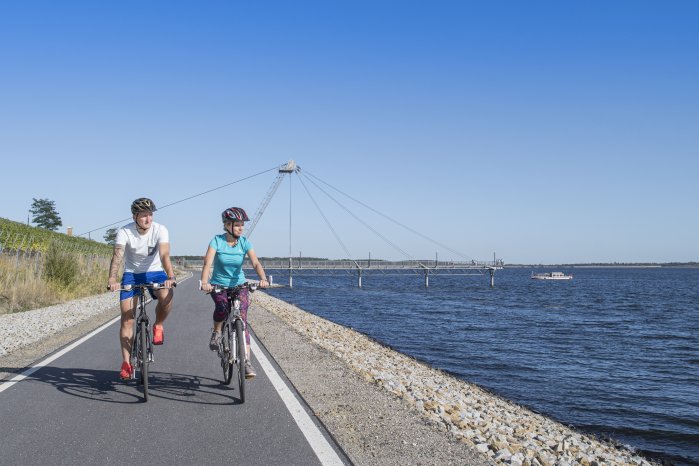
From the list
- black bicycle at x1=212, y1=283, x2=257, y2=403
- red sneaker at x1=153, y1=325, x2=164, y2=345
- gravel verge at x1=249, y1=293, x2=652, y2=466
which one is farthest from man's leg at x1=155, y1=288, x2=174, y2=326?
gravel verge at x1=249, y1=293, x2=652, y2=466

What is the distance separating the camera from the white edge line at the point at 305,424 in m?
4.89

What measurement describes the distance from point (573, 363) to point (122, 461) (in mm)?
16561

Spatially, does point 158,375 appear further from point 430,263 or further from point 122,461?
point 430,263

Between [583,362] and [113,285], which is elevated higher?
[113,285]

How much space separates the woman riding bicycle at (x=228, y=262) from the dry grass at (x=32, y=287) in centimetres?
1379

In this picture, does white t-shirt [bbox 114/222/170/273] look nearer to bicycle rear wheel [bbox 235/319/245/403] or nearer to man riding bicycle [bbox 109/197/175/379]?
man riding bicycle [bbox 109/197/175/379]

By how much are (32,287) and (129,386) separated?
15554mm

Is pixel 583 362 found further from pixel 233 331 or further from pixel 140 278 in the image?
pixel 140 278

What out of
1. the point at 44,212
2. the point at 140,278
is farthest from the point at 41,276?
the point at 44,212

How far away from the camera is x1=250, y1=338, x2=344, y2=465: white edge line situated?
4891 mm

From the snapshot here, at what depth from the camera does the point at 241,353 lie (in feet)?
22.0

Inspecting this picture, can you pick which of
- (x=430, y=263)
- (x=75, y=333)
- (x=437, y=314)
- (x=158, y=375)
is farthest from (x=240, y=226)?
(x=430, y=263)

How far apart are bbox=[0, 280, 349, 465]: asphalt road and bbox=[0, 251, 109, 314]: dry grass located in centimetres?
1224

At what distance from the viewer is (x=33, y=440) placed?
5211mm
